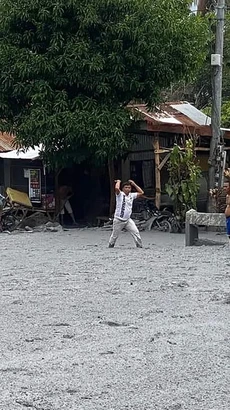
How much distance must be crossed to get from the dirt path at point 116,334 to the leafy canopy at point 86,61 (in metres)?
7.45

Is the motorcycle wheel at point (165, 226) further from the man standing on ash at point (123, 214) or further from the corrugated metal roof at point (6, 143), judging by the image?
the corrugated metal roof at point (6, 143)

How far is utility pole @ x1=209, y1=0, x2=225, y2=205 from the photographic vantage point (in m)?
22.5

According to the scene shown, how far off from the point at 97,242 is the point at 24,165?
9.78 meters

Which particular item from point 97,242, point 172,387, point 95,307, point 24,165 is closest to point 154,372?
point 172,387

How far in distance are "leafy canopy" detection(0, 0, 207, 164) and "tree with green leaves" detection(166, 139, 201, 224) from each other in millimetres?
1545

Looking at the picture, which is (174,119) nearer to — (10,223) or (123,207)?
(10,223)

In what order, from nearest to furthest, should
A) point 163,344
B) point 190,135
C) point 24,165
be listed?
point 163,344 < point 190,135 < point 24,165

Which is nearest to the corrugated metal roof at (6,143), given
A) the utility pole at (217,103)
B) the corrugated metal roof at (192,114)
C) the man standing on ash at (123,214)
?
the corrugated metal roof at (192,114)

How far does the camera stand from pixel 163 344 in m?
7.50

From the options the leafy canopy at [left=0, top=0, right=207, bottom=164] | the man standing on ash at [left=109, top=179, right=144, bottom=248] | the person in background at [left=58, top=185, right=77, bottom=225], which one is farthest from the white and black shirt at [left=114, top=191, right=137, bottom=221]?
the person in background at [left=58, top=185, right=77, bottom=225]

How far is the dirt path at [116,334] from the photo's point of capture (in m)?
5.96

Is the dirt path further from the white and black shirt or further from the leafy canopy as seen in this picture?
the leafy canopy

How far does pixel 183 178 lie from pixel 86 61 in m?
4.22

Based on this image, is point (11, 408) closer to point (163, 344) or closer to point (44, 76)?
point (163, 344)
